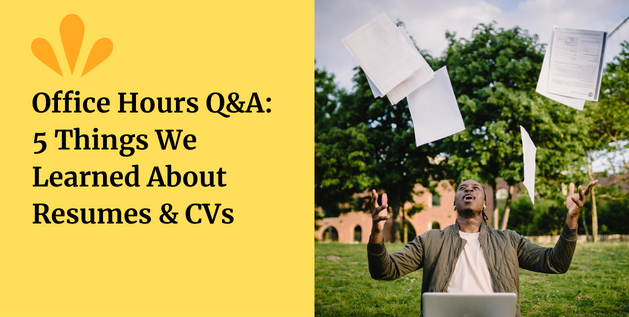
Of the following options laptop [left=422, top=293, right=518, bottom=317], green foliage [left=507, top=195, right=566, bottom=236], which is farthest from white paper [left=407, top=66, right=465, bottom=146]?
green foliage [left=507, top=195, right=566, bottom=236]

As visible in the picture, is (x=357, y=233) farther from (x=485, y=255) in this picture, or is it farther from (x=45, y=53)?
(x=45, y=53)

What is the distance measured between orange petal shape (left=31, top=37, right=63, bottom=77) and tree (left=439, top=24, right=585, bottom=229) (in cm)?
1406

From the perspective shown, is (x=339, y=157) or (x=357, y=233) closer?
(x=339, y=157)

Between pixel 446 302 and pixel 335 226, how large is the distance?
3366 centimetres

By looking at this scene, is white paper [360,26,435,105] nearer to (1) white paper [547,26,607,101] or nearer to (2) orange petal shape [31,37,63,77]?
(1) white paper [547,26,607,101]

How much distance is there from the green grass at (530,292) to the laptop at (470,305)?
375 centimetres

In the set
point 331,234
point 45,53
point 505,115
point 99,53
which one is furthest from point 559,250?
point 331,234

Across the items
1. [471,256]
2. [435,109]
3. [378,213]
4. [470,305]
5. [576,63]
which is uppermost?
[576,63]

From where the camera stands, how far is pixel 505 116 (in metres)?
16.1

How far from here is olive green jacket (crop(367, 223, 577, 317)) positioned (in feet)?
11.1

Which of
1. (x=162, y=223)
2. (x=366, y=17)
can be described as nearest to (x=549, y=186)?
(x=366, y=17)

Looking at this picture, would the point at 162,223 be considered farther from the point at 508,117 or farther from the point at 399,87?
the point at 508,117

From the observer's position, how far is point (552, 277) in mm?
7812

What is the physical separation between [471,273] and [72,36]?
3564mm
